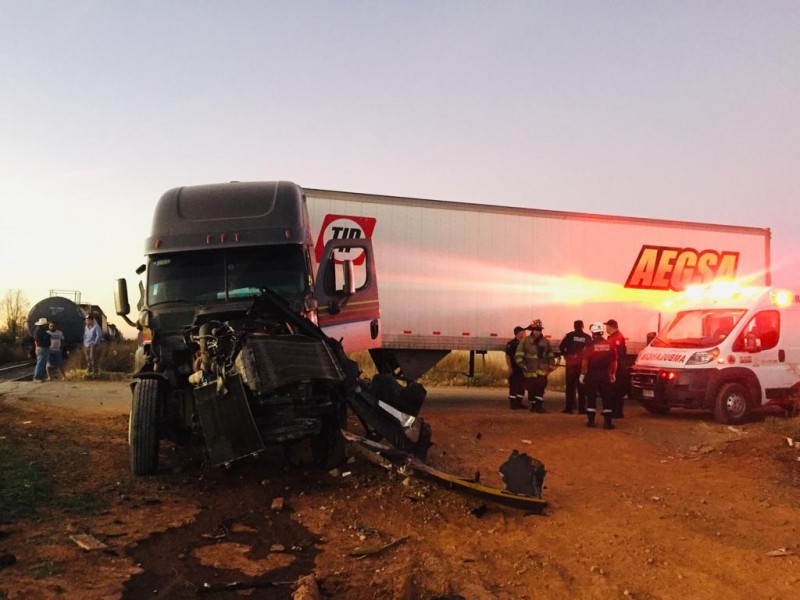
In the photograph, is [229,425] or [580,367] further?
[580,367]

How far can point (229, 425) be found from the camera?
5430 mm

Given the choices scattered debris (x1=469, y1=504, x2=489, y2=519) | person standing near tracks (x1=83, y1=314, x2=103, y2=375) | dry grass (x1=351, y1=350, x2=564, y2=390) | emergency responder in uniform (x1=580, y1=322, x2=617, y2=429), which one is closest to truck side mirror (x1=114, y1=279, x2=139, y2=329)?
scattered debris (x1=469, y1=504, x2=489, y2=519)

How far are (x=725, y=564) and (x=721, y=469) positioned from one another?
315 cm

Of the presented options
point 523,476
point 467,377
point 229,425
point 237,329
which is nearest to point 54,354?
point 467,377

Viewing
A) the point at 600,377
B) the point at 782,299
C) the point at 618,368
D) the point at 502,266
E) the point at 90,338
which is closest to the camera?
the point at 600,377

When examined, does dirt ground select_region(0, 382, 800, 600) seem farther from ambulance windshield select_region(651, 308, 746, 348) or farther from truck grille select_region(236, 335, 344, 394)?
ambulance windshield select_region(651, 308, 746, 348)

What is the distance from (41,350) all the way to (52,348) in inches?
11.8

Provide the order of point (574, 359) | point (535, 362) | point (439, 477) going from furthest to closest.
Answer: point (535, 362)
point (574, 359)
point (439, 477)

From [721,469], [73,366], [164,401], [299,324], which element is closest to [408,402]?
[299,324]

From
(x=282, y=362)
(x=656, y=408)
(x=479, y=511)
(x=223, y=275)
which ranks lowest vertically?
(x=656, y=408)

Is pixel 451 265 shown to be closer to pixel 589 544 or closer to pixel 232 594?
pixel 589 544

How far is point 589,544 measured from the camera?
184 inches

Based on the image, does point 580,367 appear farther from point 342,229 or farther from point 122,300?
point 122,300

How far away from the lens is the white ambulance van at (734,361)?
1055 cm
